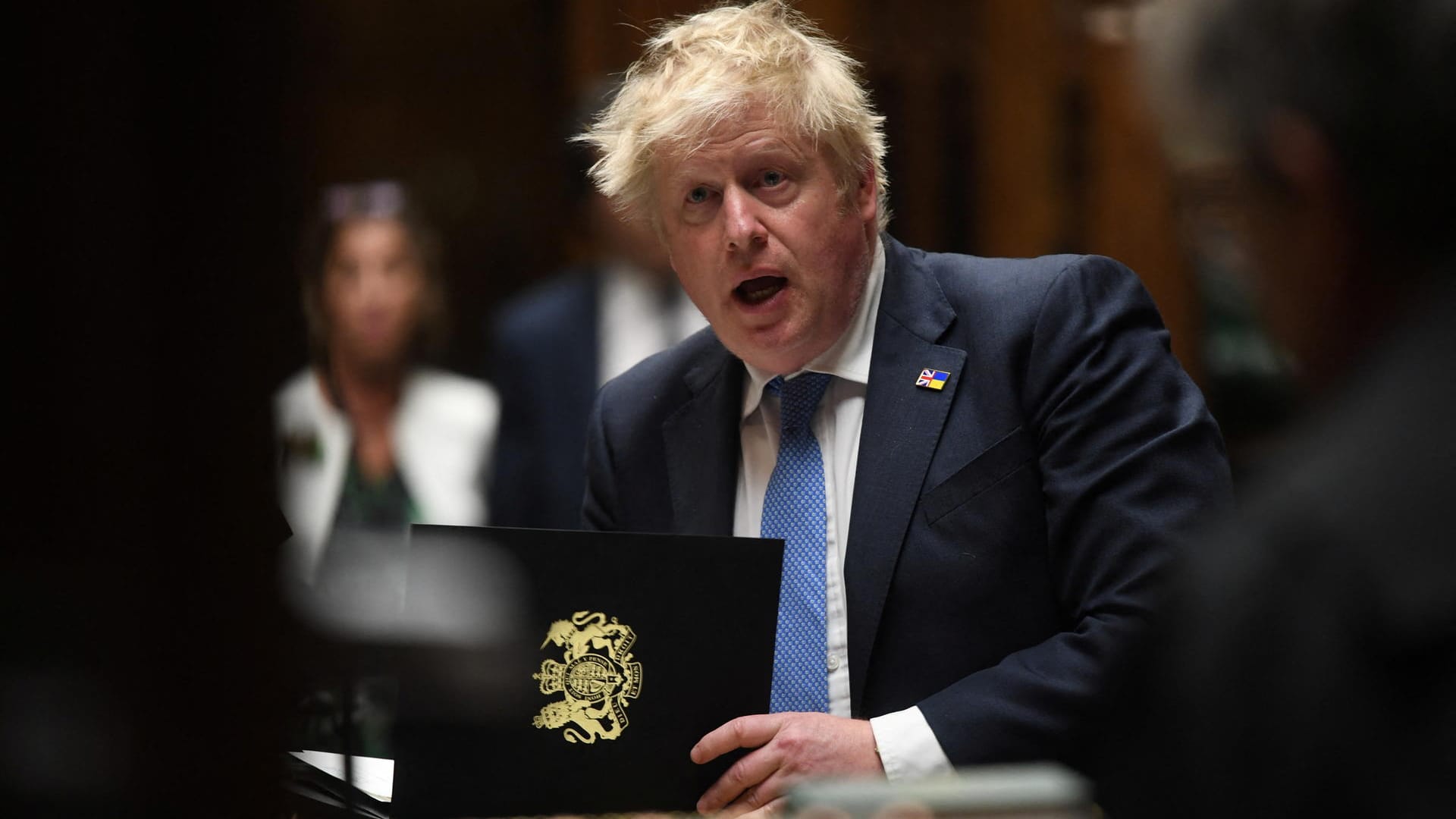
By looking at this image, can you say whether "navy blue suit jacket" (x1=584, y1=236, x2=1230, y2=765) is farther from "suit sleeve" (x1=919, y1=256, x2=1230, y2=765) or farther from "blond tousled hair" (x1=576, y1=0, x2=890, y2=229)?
"blond tousled hair" (x1=576, y1=0, x2=890, y2=229)

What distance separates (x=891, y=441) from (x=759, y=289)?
1.08 feet

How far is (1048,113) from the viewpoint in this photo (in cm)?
521

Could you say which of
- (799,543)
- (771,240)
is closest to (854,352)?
(771,240)

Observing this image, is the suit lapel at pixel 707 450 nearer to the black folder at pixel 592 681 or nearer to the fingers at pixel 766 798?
the black folder at pixel 592 681

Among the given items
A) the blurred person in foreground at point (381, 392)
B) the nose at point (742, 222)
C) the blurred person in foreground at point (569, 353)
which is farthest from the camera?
the blurred person in foreground at point (569, 353)

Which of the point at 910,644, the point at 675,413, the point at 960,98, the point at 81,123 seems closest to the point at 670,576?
the point at 910,644

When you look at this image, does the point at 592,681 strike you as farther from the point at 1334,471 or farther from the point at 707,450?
the point at 1334,471

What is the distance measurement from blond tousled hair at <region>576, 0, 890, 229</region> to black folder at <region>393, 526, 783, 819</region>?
731 millimetres

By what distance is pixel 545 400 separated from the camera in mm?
3852

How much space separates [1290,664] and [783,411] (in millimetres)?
1630

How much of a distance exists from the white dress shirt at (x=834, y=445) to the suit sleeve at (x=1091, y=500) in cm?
14

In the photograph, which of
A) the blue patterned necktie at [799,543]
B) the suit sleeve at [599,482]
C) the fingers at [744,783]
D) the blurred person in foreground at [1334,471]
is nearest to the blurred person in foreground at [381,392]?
the suit sleeve at [599,482]

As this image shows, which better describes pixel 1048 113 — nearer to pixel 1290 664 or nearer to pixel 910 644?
pixel 910 644

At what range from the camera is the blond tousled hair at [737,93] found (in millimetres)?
2400
